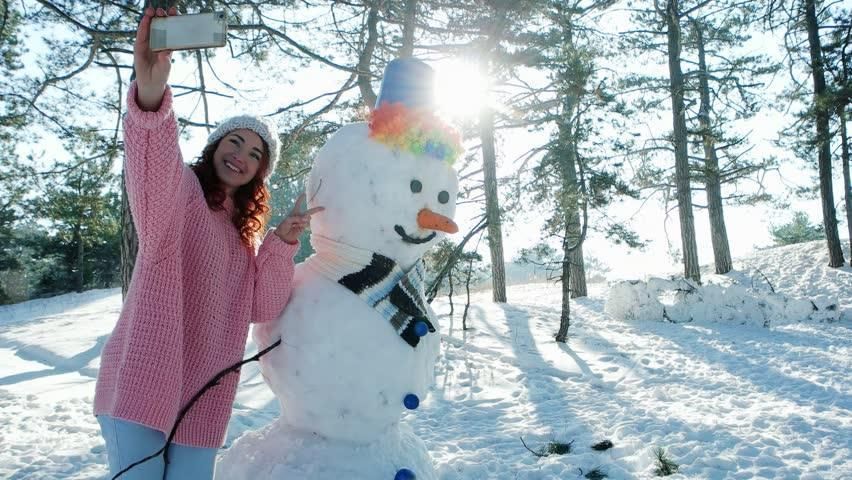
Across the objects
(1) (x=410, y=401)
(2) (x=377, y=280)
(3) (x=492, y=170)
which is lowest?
(1) (x=410, y=401)

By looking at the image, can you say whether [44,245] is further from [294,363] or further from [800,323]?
[800,323]

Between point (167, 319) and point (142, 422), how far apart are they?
0.89 feet

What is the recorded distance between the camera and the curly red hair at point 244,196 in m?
1.66

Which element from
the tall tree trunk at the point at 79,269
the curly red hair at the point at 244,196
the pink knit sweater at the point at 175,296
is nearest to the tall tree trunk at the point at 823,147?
the curly red hair at the point at 244,196

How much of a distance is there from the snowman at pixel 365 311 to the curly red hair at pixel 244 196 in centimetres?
22

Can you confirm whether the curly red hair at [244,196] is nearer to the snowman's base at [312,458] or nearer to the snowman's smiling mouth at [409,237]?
the snowman's smiling mouth at [409,237]

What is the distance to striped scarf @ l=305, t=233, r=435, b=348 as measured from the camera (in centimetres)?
178

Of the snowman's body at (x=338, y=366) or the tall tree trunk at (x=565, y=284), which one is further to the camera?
the tall tree trunk at (x=565, y=284)

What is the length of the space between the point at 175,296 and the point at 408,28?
15.6ft

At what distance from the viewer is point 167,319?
1397 millimetres

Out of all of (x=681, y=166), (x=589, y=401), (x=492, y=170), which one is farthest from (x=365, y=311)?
(x=681, y=166)

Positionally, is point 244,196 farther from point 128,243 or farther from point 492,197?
point 492,197

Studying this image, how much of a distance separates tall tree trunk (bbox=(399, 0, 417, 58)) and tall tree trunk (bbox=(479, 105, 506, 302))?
174cm

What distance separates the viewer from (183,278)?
152 cm
